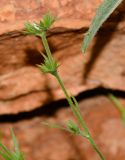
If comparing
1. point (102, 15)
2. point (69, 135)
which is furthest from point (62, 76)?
point (102, 15)

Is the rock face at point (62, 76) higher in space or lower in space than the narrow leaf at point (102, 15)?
higher

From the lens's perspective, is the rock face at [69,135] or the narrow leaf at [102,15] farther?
the rock face at [69,135]

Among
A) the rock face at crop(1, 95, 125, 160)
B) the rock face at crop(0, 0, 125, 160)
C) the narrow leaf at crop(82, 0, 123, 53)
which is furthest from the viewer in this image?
the rock face at crop(1, 95, 125, 160)

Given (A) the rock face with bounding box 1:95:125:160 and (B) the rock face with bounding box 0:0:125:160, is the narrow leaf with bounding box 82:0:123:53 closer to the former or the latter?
(B) the rock face with bounding box 0:0:125:160

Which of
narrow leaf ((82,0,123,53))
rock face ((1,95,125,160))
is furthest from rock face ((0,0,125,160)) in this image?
narrow leaf ((82,0,123,53))

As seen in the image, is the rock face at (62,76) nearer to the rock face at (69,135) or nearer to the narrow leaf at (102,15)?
the rock face at (69,135)

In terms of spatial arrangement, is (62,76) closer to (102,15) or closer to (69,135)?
(69,135)

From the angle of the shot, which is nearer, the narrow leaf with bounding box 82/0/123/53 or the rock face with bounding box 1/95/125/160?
the narrow leaf with bounding box 82/0/123/53

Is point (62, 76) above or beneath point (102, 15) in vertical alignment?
above

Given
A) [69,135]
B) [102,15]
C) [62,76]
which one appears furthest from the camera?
[69,135]

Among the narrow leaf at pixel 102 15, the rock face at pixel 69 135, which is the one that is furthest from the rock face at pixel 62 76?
the narrow leaf at pixel 102 15

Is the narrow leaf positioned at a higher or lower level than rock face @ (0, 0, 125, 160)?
lower
